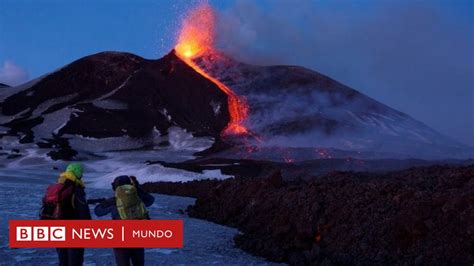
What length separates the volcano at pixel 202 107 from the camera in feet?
300

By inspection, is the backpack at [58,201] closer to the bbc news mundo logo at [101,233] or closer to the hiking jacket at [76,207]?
→ the hiking jacket at [76,207]

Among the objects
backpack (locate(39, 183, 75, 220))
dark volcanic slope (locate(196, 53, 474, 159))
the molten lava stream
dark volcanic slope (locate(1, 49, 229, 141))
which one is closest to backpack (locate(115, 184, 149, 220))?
backpack (locate(39, 183, 75, 220))

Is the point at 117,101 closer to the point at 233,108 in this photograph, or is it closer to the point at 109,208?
the point at 233,108

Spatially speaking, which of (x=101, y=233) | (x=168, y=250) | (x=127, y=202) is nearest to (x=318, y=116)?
(x=168, y=250)

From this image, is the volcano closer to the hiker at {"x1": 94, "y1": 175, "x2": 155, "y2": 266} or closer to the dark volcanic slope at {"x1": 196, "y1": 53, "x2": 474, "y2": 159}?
the dark volcanic slope at {"x1": 196, "y1": 53, "x2": 474, "y2": 159}

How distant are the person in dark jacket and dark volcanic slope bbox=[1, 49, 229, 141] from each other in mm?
78736

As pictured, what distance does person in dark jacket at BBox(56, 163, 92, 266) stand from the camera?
820cm

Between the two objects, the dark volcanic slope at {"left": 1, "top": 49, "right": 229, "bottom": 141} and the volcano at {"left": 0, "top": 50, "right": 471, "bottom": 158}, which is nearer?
the volcano at {"left": 0, "top": 50, "right": 471, "bottom": 158}

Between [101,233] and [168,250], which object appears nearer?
[101,233]

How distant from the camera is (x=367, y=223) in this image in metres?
13.7

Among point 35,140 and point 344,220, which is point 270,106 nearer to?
point 35,140

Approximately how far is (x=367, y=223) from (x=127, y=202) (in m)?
7.44

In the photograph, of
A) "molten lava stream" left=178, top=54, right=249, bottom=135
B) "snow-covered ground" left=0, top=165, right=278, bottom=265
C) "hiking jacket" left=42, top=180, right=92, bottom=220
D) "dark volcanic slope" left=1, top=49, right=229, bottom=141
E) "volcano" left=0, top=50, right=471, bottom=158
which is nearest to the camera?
"hiking jacket" left=42, top=180, right=92, bottom=220

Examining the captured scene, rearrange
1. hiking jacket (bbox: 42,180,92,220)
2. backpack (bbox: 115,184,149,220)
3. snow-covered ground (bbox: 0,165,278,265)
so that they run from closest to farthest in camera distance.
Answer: backpack (bbox: 115,184,149,220) < hiking jacket (bbox: 42,180,92,220) < snow-covered ground (bbox: 0,165,278,265)
